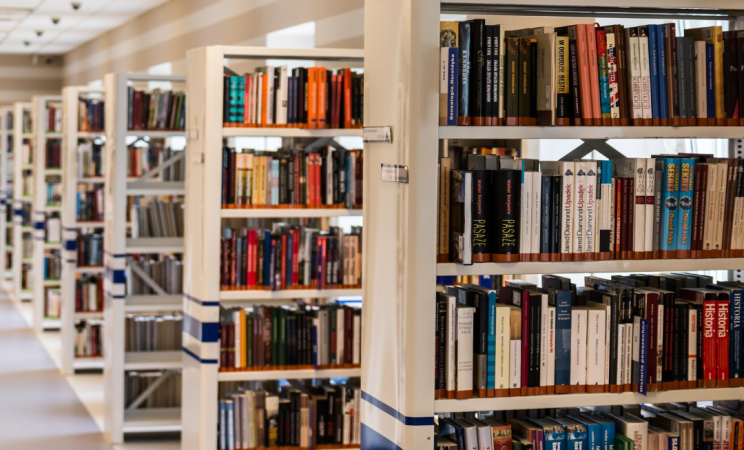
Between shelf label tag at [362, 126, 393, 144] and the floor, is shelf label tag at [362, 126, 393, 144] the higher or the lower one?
the higher one

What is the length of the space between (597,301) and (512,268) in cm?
33

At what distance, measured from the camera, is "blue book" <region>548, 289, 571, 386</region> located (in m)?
2.53

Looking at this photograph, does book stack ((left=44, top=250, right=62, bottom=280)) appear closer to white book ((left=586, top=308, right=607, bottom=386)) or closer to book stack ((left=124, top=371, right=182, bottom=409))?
book stack ((left=124, top=371, right=182, bottom=409))

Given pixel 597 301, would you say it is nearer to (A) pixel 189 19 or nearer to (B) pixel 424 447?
(B) pixel 424 447

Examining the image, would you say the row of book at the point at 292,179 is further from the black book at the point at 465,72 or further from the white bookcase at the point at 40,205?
the white bookcase at the point at 40,205

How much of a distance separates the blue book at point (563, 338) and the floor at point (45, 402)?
139 inches

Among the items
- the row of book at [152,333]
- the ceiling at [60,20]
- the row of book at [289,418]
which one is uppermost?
the ceiling at [60,20]

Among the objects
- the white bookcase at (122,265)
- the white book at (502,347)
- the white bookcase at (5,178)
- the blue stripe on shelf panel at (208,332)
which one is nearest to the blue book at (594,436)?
the white book at (502,347)

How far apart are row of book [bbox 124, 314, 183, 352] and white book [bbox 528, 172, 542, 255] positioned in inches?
145

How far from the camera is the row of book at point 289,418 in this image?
411 cm

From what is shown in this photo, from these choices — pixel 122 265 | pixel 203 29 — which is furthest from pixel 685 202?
pixel 203 29

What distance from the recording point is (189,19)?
8688 millimetres

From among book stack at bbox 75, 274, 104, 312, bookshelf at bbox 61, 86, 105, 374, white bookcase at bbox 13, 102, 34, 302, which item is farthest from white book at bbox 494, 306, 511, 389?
white bookcase at bbox 13, 102, 34, 302

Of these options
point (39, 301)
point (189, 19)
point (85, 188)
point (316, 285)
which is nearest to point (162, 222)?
point (316, 285)
